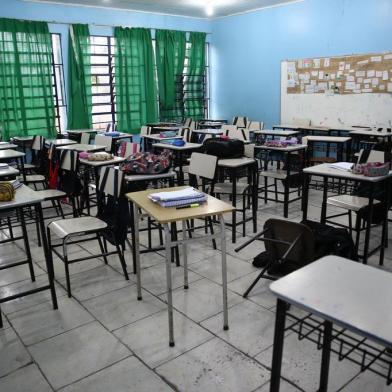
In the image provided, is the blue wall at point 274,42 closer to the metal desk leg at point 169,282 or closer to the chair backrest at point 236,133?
the chair backrest at point 236,133

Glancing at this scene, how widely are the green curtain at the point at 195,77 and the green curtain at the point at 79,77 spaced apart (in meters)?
2.56

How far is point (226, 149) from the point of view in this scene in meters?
4.40

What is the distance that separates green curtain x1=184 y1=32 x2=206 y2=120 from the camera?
980 cm

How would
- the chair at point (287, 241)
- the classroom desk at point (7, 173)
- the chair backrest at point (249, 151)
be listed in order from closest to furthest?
the chair at point (287, 241) < the classroom desk at point (7, 173) < the chair backrest at point (249, 151)

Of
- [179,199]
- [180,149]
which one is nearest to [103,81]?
[180,149]

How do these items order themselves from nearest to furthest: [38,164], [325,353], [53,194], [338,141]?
[325,353], [53,194], [38,164], [338,141]

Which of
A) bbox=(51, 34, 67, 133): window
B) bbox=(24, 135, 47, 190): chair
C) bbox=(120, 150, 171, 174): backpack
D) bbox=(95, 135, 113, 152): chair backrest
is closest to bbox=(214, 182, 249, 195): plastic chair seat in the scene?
bbox=(120, 150, 171, 174): backpack

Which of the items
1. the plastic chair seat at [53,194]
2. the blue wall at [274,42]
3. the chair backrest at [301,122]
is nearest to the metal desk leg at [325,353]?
the plastic chair seat at [53,194]

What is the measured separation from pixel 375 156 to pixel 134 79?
624 centimetres

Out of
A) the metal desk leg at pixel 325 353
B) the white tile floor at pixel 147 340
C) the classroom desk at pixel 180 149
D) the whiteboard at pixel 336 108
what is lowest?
the white tile floor at pixel 147 340

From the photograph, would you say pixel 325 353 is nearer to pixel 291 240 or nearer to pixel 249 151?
pixel 291 240

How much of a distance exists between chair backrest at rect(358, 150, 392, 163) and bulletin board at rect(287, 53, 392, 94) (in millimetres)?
3684

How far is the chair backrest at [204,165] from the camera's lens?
374 cm

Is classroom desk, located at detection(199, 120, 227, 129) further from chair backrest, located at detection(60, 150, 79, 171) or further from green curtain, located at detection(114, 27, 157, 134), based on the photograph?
chair backrest, located at detection(60, 150, 79, 171)
